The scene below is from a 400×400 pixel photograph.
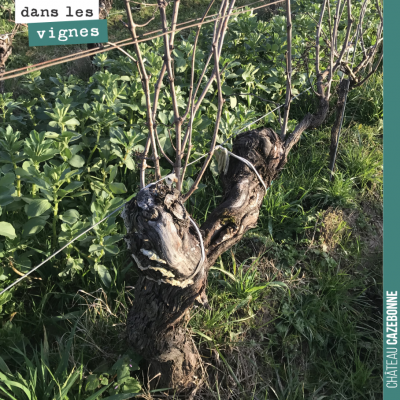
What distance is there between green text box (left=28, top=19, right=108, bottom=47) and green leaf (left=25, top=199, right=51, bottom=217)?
2.49 feet

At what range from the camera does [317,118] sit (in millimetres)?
2779

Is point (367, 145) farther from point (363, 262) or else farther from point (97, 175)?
point (97, 175)

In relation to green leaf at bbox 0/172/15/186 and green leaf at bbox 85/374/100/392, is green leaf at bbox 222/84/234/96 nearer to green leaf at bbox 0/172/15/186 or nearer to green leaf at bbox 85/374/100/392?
green leaf at bbox 0/172/15/186

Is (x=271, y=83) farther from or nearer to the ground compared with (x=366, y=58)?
nearer to the ground

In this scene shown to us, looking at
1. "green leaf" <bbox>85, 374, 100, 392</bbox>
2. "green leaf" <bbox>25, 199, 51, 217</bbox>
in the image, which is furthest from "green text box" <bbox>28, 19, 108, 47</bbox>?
"green leaf" <bbox>85, 374, 100, 392</bbox>

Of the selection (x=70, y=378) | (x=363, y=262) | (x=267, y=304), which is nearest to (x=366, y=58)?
(x=363, y=262)

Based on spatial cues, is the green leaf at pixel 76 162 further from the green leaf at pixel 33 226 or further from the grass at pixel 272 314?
the grass at pixel 272 314

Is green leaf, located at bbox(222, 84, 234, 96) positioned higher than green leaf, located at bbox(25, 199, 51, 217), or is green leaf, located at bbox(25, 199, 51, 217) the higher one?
green leaf, located at bbox(222, 84, 234, 96)

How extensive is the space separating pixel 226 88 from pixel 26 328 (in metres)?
2.32

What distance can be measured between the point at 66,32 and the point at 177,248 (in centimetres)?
133

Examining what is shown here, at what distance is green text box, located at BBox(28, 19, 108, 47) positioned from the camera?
1.85 meters

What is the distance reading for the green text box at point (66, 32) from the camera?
1.85 meters

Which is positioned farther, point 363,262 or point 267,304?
point 363,262

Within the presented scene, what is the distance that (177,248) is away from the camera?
1312mm
